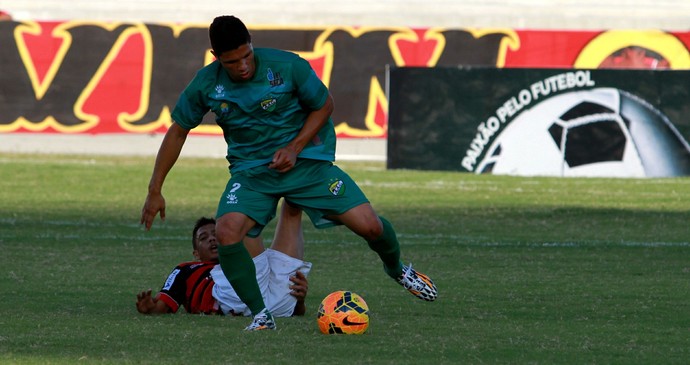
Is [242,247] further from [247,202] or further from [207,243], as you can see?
[207,243]

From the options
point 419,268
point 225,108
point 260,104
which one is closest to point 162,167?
point 225,108

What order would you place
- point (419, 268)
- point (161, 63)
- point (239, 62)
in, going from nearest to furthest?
point (239, 62)
point (419, 268)
point (161, 63)

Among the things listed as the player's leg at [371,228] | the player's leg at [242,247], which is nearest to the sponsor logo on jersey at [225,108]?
the player's leg at [242,247]

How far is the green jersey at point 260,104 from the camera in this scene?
801cm

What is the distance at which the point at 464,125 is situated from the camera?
73.4ft

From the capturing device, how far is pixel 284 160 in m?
7.98

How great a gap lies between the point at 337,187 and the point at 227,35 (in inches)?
46.1

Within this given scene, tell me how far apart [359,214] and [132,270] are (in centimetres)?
351

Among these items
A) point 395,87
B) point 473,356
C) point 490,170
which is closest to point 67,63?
point 395,87

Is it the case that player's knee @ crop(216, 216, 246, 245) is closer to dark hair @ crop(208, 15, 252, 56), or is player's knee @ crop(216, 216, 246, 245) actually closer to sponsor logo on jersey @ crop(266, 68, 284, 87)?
sponsor logo on jersey @ crop(266, 68, 284, 87)

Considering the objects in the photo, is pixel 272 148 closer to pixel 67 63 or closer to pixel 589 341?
pixel 589 341

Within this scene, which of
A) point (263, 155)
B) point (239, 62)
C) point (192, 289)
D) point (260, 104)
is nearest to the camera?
point (239, 62)

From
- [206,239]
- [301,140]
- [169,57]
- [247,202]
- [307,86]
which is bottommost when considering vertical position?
[206,239]

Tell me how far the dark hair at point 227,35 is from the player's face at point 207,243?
5.66 ft
